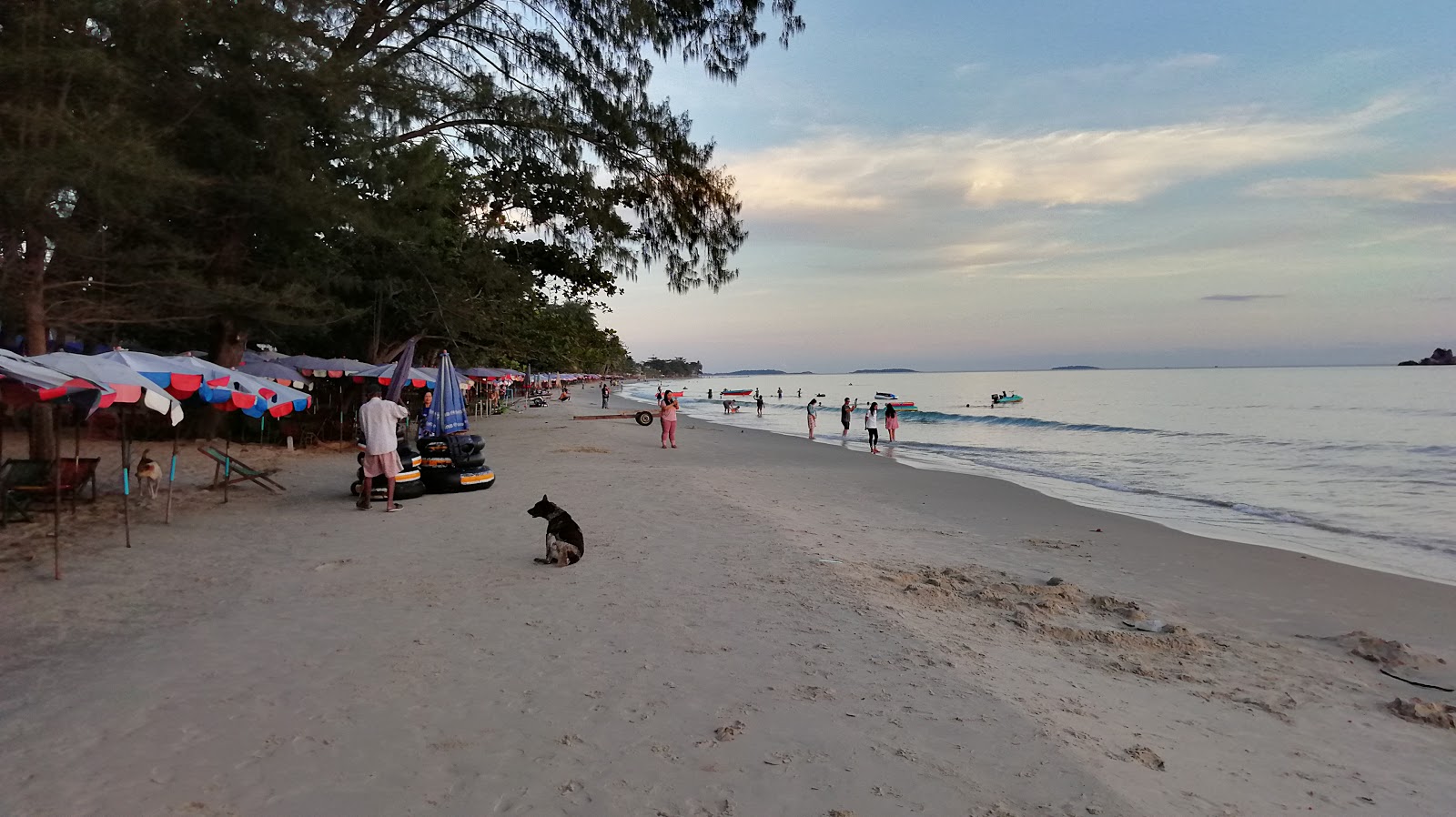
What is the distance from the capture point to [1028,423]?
43406mm

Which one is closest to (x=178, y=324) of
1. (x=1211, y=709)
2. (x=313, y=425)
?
(x=313, y=425)

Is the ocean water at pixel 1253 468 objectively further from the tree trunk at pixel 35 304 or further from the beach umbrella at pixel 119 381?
A: the tree trunk at pixel 35 304

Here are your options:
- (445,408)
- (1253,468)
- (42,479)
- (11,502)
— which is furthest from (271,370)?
(1253,468)

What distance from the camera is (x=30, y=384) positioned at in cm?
589

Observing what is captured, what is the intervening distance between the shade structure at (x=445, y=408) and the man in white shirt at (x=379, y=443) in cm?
148

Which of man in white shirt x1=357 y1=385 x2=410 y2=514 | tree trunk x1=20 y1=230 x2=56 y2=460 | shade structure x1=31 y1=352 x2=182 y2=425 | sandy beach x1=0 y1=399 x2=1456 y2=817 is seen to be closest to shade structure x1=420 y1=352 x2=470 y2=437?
man in white shirt x1=357 y1=385 x2=410 y2=514

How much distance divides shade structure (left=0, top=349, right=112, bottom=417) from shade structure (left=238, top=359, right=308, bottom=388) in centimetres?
999

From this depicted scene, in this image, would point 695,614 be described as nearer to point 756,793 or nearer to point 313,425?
point 756,793

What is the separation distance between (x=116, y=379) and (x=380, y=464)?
3346mm

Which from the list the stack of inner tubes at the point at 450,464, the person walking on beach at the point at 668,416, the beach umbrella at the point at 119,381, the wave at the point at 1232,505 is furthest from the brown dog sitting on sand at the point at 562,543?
the person walking on beach at the point at 668,416

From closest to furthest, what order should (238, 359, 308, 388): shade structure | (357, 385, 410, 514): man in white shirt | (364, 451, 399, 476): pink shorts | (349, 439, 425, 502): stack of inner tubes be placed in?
(357, 385, 410, 514): man in white shirt, (364, 451, 399, 476): pink shorts, (349, 439, 425, 502): stack of inner tubes, (238, 359, 308, 388): shade structure

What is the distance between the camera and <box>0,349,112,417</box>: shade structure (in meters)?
5.80

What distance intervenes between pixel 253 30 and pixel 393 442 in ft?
17.8

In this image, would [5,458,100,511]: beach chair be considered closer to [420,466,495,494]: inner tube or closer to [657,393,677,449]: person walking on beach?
[420,466,495,494]: inner tube
